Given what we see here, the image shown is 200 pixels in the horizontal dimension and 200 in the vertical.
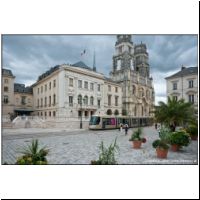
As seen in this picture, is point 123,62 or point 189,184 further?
point 123,62

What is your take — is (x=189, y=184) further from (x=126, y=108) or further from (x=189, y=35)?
(x=126, y=108)

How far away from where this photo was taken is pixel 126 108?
69.7ft

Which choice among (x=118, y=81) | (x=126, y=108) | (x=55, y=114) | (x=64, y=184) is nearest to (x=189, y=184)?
(x=64, y=184)

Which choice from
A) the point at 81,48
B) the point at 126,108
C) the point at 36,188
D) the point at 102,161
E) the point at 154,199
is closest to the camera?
the point at 154,199

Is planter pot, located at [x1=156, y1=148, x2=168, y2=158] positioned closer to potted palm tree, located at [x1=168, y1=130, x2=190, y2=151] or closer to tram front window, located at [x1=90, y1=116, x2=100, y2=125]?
potted palm tree, located at [x1=168, y1=130, x2=190, y2=151]

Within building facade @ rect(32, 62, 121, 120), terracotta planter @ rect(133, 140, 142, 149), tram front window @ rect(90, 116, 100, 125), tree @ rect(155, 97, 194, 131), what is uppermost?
building facade @ rect(32, 62, 121, 120)

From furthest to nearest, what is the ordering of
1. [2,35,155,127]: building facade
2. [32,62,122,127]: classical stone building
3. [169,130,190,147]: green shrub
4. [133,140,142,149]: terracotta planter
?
[32,62,122,127]: classical stone building → [2,35,155,127]: building facade → [133,140,142,149]: terracotta planter → [169,130,190,147]: green shrub

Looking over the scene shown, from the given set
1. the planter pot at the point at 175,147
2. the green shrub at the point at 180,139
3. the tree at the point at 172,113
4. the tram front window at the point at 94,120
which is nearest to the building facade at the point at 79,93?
the tram front window at the point at 94,120

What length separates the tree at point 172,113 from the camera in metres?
7.38

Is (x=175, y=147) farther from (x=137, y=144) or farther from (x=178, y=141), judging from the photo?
Answer: (x=137, y=144)

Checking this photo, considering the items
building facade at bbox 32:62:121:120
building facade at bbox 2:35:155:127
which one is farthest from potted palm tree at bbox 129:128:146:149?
building facade at bbox 32:62:121:120

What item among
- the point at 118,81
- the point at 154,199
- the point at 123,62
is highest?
the point at 123,62

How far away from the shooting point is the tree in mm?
7379
